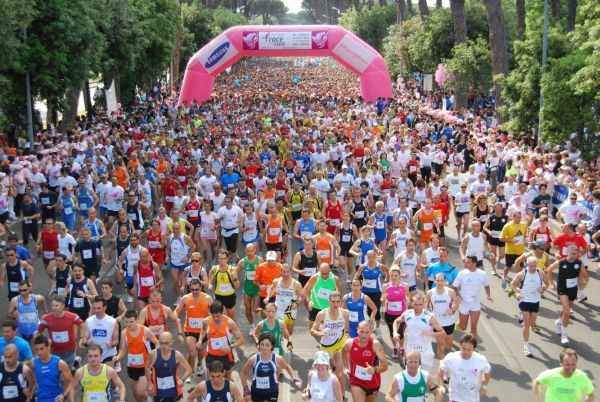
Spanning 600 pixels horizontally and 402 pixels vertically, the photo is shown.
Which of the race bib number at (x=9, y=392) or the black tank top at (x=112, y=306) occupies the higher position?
the black tank top at (x=112, y=306)

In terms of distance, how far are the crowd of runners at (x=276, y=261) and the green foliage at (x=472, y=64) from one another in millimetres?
7750

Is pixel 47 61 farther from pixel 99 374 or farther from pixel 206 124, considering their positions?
pixel 99 374

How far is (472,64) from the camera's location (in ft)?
103

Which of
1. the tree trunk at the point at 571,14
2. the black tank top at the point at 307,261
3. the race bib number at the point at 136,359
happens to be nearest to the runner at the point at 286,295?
the black tank top at the point at 307,261

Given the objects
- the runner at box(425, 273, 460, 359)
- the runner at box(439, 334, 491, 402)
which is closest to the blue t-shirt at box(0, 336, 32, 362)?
the runner at box(439, 334, 491, 402)

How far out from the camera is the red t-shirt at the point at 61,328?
9086mm

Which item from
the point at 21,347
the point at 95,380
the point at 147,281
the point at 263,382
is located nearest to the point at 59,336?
the point at 21,347

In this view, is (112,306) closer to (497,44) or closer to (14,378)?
(14,378)

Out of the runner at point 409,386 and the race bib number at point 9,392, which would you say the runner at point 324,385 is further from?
the race bib number at point 9,392

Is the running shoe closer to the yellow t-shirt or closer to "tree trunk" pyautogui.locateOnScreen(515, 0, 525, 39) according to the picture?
the yellow t-shirt

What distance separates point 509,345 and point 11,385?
21.5 feet

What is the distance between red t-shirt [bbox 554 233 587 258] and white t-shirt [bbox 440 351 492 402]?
4.96m

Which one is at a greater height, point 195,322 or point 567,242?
point 567,242

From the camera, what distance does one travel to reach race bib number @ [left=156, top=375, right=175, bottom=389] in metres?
7.90
